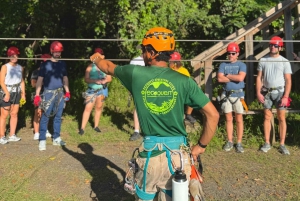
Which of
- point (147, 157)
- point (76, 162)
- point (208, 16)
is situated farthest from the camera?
point (208, 16)

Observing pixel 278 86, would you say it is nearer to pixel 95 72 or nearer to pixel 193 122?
pixel 193 122

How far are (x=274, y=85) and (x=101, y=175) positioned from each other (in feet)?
10.8

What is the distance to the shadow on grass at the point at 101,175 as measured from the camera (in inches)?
214

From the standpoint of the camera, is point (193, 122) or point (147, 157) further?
point (193, 122)

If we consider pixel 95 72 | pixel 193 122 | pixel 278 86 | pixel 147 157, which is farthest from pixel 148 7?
Answer: pixel 147 157

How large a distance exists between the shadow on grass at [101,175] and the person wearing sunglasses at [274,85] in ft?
8.96

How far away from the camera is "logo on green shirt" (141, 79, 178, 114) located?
3.28 m

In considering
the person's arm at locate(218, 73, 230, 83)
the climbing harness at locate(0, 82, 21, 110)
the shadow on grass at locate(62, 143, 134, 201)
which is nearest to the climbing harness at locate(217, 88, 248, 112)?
the person's arm at locate(218, 73, 230, 83)

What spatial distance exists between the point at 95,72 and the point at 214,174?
3.35m

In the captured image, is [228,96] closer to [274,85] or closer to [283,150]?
[274,85]

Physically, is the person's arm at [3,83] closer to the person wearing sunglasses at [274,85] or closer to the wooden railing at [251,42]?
the wooden railing at [251,42]

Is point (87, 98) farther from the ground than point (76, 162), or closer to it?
farther from the ground

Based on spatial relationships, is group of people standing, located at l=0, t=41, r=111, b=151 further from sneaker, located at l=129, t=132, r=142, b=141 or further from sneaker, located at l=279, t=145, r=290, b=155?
sneaker, located at l=279, t=145, r=290, b=155

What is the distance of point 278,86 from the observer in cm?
696
